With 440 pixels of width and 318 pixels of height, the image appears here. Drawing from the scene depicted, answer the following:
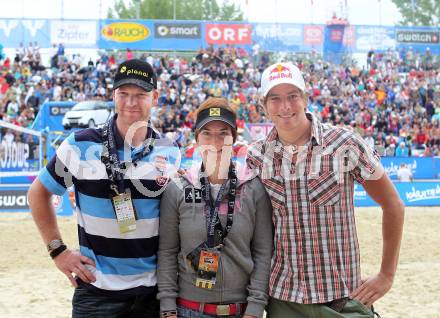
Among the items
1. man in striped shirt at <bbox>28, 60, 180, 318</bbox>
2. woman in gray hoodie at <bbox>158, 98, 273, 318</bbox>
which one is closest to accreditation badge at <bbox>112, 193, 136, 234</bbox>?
man in striped shirt at <bbox>28, 60, 180, 318</bbox>

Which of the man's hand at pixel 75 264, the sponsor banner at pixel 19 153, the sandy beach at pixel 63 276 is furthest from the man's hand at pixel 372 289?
the sponsor banner at pixel 19 153

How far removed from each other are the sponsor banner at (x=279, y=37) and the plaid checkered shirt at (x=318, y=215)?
28392 millimetres

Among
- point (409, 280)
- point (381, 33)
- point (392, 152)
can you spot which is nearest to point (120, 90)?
point (409, 280)

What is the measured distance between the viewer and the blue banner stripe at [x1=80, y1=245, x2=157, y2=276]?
2.90 m

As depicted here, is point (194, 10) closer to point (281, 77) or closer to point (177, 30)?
point (177, 30)

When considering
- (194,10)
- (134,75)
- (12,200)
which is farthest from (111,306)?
(194,10)

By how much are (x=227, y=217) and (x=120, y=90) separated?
3.01 ft

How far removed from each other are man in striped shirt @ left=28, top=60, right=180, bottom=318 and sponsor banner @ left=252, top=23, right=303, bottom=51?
28.2 metres

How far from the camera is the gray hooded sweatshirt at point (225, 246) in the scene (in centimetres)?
276

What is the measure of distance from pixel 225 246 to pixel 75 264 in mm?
817

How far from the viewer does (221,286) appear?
9.07 ft

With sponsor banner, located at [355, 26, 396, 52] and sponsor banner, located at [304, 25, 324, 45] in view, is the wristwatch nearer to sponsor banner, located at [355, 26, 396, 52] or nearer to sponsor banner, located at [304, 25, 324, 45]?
sponsor banner, located at [304, 25, 324, 45]

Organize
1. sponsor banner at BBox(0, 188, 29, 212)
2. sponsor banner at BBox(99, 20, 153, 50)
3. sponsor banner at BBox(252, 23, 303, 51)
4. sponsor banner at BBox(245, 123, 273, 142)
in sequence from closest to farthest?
sponsor banner at BBox(0, 188, 29, 212)
sponsor banner at BBox(245, 123, 273, 142)
sponsor banner at BBox(99, 20, 153, 50)
sponsor banner at BBox(252, 23, 303, 51)

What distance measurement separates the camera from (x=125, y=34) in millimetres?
28594
